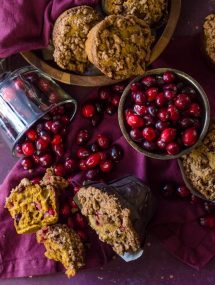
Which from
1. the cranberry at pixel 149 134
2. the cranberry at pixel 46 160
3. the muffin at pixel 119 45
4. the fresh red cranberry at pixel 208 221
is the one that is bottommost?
the fresh red cranberry at pixel 208 221

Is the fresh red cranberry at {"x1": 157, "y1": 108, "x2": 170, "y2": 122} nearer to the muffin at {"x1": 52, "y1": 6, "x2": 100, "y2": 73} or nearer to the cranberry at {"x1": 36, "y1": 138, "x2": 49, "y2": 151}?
the muffin at {"x1": 52, "y1": 6, "x2": 100, "y2": 73}

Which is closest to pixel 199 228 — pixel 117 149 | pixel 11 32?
pixel 117 149

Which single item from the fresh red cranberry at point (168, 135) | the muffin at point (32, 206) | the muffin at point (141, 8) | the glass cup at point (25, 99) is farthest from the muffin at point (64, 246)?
the muffin at point (141, 8)

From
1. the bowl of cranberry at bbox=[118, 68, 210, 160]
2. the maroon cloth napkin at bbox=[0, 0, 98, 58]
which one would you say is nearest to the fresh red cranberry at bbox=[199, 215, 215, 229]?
the bowl of cranberry at bbox=[118, 68, 210, 160]

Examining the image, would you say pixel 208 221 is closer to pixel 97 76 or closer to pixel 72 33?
pixel 97 76

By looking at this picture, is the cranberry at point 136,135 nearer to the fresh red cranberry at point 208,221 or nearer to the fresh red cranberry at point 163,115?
the fresh red cranberry at point 163,115

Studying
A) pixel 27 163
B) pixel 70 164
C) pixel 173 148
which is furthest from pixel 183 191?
pixel 27 163

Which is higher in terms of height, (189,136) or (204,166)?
(189,136)

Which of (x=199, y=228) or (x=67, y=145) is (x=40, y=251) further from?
(x=199, y=228)
